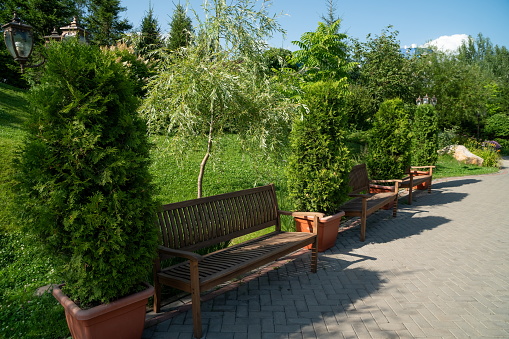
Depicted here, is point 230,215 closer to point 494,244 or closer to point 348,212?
point 348,212

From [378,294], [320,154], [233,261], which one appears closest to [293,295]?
[233,261]

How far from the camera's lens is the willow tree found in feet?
15.5

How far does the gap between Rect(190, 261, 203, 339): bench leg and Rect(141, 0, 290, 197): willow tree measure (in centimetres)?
212

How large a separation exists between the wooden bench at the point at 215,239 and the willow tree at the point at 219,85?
1055mm

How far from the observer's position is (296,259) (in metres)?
5.32

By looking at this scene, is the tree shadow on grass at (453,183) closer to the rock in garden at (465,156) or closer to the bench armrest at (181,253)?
the rock in garden at (465,156)

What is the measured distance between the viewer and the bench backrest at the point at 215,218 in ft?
12.3

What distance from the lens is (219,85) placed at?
4598 mm

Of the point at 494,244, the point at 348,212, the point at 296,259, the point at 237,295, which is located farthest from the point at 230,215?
the point at 494,244

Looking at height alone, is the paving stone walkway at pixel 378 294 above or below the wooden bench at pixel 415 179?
below

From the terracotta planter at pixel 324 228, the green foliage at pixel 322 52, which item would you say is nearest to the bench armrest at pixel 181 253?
the terracotta planter at pixel 324 228

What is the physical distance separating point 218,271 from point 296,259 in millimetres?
2151

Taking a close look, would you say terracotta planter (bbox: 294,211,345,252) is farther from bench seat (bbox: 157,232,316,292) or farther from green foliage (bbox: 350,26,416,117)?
green foliage (bbox: 350,26,416,117)

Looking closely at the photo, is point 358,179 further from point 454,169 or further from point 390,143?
point 454,169
